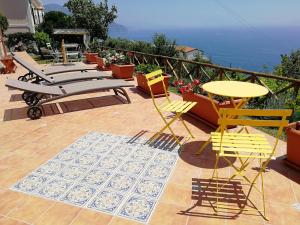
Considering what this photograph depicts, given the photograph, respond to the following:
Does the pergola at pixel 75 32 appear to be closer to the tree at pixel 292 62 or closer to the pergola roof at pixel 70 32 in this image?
the pergola roof at pixel 70 32

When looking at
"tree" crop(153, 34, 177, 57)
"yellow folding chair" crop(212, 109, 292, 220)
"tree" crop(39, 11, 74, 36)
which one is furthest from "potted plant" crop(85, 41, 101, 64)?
"tree" crop(39, 11, 74, 36)

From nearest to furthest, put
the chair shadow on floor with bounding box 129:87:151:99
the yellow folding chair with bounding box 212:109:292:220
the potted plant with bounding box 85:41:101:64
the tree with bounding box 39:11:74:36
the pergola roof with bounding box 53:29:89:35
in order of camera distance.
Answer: the yellow folding chair with bounding box 212:109:292:220 < the chair shadow on floor with bounding box 129:87:151:99 < the potted plant with bounding box 85:41:101:64 < the pergola roof with bounding box 53:29:89:35 < the tree with bounding box 39:11:74:36

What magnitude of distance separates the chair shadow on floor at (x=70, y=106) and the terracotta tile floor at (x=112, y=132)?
1.0 inches

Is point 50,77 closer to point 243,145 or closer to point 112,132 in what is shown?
point 112,132

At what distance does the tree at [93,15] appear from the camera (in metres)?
25.6

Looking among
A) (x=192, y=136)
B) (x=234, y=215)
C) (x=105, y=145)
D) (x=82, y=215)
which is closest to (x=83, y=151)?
(x=105, y=145)

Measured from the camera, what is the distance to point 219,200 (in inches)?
131

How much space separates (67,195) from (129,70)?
7.23 m

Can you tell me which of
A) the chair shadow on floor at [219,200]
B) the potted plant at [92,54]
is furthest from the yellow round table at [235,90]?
the potted plant at [92,54]

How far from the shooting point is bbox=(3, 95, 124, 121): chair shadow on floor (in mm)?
6422

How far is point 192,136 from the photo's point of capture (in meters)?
5.05

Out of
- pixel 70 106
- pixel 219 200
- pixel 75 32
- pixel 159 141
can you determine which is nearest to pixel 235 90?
pixel 159 141

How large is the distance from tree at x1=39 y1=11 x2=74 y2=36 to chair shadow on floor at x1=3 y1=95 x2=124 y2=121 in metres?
24.1

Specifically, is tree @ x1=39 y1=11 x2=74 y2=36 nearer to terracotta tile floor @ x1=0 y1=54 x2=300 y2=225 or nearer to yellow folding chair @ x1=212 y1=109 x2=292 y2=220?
terracotta tile floor @ x1=0 y1=54 x2=300 y2=225
